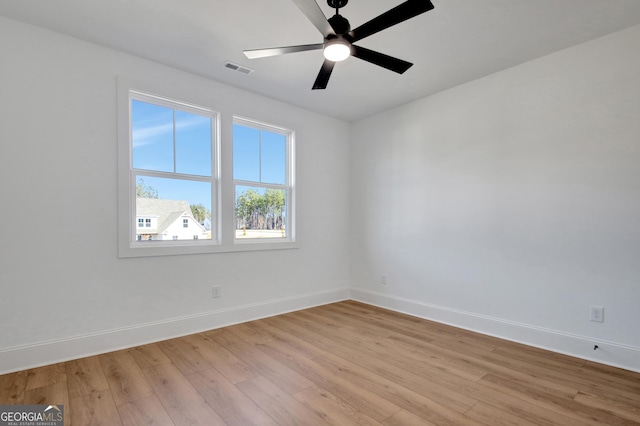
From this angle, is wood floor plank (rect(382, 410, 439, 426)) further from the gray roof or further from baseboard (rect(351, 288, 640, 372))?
the gray roof

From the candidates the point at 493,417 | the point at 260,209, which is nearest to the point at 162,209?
the point at 260,209

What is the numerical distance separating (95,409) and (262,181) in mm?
2739

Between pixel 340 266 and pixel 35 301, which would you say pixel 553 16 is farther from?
pixel 35 301

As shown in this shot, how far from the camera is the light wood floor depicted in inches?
73.6

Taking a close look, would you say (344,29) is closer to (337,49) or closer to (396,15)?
(337,49)

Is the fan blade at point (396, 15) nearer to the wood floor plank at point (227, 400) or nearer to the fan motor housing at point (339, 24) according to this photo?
the fan motor housing at point (339, 24)

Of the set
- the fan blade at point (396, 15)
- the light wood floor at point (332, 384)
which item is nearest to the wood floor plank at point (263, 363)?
the light wood floor at point (332, 384)

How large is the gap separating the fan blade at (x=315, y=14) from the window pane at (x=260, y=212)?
2313mm

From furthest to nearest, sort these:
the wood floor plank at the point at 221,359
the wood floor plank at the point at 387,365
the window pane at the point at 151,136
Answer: the window pane at the point at 151,136 < the wood floor plank at the point at 221,359 < the wood floor plank at the point at 387,365

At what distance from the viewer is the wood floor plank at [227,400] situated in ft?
5.98

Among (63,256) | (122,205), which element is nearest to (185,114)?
(122,205)

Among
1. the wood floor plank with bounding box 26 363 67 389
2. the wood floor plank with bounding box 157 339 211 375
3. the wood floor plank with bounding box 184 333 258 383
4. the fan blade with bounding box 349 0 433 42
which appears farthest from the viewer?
the wood floor plank with bounding box 157 339 211 375

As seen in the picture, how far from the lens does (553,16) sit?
2359 millimetres

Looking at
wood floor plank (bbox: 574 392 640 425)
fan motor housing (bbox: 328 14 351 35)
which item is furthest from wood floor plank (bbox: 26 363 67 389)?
wood floor plank (bbox: 574 392 640 425)
